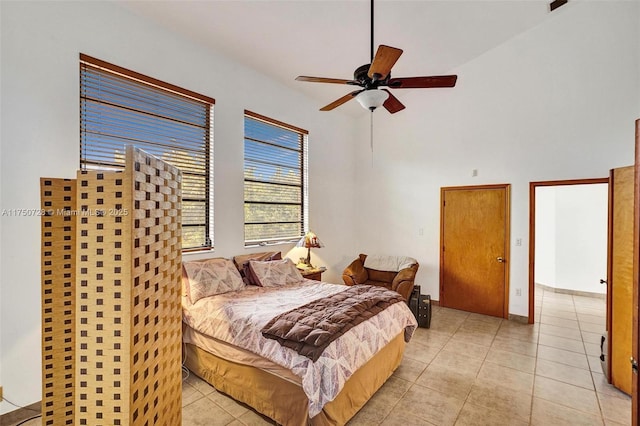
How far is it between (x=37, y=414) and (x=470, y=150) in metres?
5.71

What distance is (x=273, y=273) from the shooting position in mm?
3615

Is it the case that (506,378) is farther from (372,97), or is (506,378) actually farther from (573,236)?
(573,236)

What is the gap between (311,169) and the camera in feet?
16.6

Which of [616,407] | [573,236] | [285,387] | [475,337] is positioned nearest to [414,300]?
[475,337]

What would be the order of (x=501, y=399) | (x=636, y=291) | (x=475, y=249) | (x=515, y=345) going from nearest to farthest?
1. (x=636, y=291)
2. (x=501, y=399)
3. (x=515, y=345)
4. (x=475, y=249)

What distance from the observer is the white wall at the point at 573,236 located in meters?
5.50

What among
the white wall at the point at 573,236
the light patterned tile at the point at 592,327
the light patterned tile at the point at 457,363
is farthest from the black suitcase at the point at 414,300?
the white wall at the point at 573,236

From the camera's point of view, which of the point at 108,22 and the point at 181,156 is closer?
the point at 108,22

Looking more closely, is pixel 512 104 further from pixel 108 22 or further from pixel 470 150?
pixel 108 22

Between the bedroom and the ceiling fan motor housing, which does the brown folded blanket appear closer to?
the bedroom

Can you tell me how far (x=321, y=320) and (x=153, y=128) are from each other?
8.55 ft

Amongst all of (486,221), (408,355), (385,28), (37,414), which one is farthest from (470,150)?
(37,414)

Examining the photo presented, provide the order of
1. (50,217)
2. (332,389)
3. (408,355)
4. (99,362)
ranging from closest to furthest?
(99,362), (50,217), (332,389), (408,355)

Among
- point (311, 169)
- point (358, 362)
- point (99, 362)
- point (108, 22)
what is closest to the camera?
point (99, 362)
